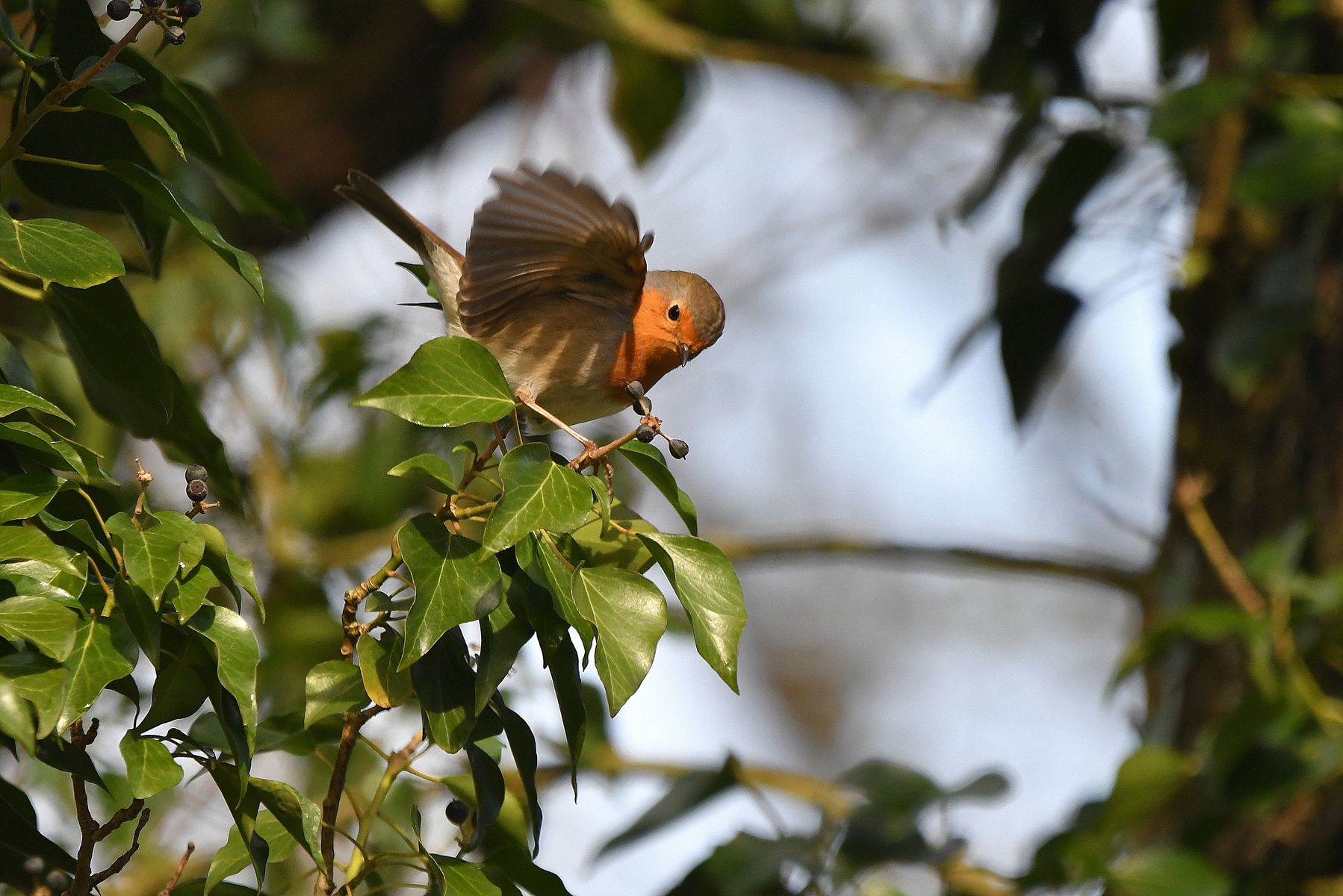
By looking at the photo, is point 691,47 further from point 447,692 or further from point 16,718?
point 16,718

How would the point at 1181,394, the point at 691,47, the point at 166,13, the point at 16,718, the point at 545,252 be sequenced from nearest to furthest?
the point at 16,718 < the point at 166,13 < the point at 545,252 < the point at 1181,394 < the point at 691,47

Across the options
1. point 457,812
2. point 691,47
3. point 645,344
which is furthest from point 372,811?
point 691,47

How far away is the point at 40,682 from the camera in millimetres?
1024

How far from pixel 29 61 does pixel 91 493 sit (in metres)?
0.39

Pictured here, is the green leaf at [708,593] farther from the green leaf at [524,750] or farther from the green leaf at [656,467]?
the green leaf at [524,750]

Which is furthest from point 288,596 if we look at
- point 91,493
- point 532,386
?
point 91,493

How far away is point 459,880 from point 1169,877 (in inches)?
65.3

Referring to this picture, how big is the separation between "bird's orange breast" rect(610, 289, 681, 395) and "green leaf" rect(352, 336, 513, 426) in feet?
2.86

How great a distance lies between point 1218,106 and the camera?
259 centimetres

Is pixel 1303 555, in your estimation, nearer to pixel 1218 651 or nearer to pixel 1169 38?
pixel 1218 651

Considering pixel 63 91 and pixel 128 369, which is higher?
pixel 63 91

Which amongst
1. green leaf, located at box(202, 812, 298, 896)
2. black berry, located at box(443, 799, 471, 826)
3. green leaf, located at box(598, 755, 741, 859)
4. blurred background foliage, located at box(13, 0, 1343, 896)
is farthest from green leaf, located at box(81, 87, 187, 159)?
green leaf, located at box(598, 755, 741, 859)

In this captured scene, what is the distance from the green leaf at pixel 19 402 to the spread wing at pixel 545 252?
2.35ft

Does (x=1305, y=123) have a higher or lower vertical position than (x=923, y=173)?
higher
